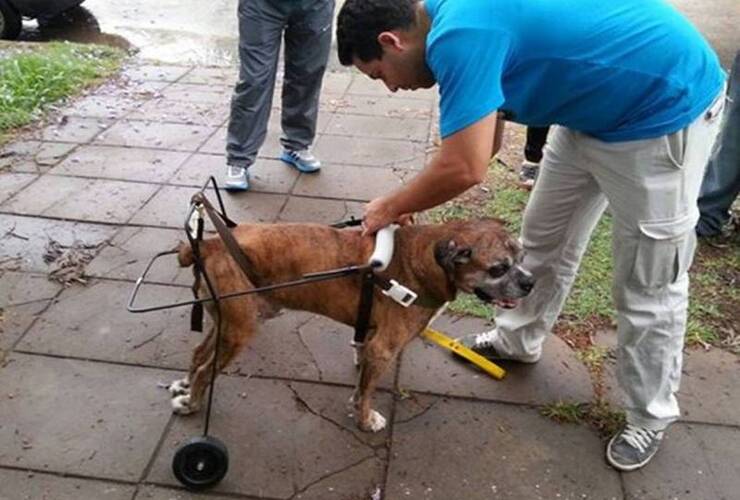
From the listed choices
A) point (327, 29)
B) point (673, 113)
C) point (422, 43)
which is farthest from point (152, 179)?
point (673, 113)

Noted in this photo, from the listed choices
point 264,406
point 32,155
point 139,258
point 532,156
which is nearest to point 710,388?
point 264,406

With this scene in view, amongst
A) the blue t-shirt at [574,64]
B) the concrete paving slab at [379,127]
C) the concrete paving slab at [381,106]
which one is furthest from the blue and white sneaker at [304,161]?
the blue t-shirt at [574,64]

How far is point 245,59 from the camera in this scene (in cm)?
500

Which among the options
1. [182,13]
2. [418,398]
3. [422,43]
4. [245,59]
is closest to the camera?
[422,43]

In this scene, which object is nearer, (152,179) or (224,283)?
(224,283)

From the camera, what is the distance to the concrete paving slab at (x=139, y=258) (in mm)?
4211

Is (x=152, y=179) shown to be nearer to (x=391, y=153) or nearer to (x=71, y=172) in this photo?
(x=71, y=172)

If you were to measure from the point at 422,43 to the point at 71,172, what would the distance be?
3.92m

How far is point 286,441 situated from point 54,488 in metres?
0.93

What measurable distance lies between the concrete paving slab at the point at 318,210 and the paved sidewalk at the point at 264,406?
0.03m

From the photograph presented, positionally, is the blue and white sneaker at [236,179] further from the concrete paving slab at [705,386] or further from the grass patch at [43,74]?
the concrete paving slab at [705,386]

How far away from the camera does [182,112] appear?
6832mm

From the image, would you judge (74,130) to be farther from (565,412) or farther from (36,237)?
(565,412)

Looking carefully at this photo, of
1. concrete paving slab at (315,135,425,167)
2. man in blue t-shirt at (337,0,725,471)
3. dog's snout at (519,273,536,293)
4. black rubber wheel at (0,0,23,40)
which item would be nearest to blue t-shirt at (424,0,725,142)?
man in blue t-shirt at (337,0,725,471)
